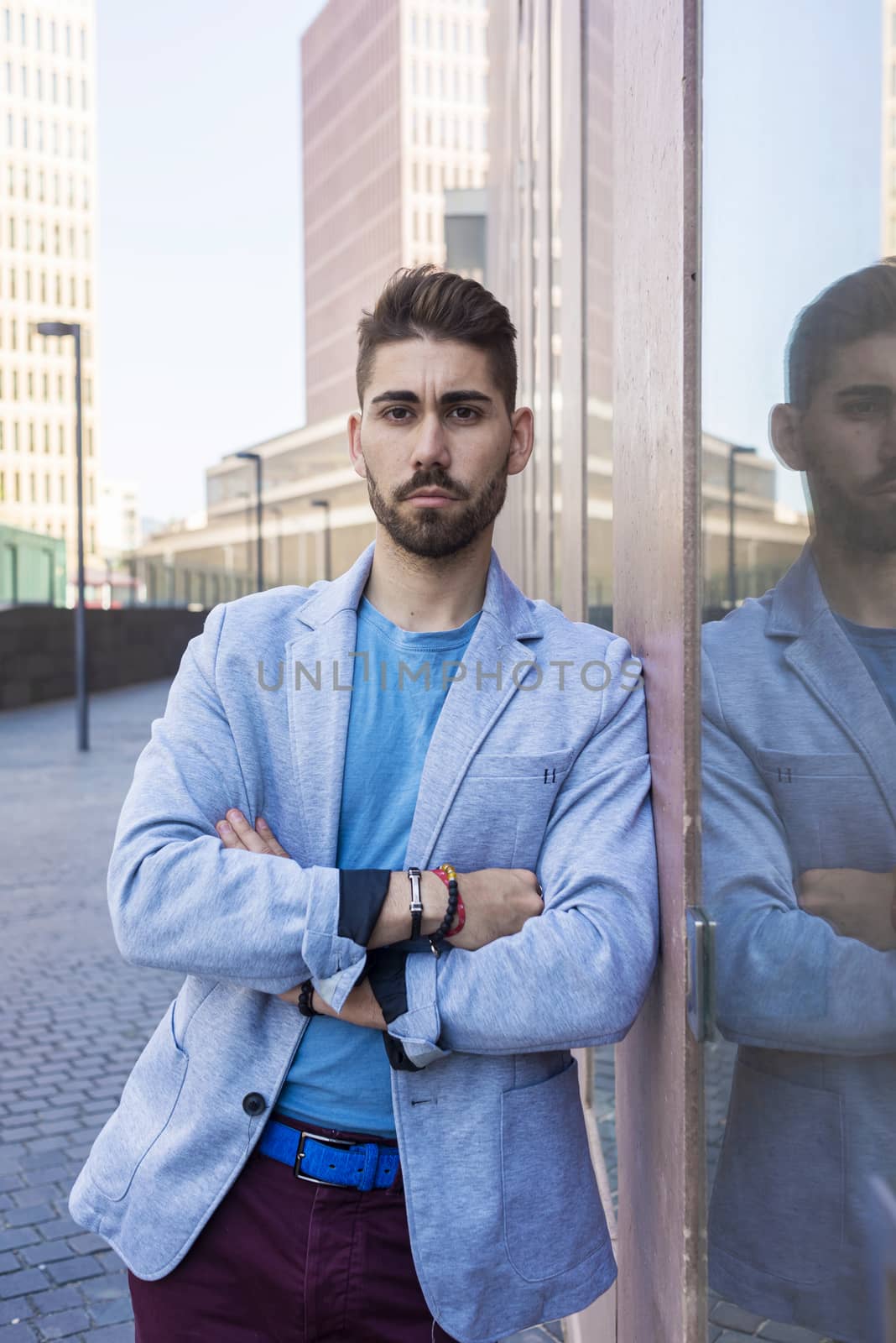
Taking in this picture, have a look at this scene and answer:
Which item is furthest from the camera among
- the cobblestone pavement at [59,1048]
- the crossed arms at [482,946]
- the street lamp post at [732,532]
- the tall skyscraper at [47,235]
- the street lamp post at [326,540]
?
the tall skyscraper at [47,235]

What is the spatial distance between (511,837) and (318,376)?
121111mm

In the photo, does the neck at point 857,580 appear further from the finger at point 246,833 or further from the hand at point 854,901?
the finger at point 246,833

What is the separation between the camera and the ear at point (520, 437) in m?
2.16

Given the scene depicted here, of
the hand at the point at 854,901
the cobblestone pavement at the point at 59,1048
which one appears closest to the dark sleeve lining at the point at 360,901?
the hand at the point at 854,901

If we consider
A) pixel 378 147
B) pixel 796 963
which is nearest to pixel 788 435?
pixel 796 963

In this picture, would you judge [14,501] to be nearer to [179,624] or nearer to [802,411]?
[179,624]

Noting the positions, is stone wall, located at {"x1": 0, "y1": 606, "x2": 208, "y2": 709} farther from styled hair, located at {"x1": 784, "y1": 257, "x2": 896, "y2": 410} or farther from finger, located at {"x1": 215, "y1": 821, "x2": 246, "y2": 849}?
styled hair, located at {"x1": 784, "y1": 257, "x2": 896, "y2": 410}

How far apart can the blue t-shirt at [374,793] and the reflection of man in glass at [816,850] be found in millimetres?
541

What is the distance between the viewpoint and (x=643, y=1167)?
1.98 meters

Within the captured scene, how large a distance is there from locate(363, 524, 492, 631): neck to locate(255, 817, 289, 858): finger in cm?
38

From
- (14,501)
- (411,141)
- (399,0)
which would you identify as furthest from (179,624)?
(399,0)

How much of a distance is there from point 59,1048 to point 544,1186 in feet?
13.9

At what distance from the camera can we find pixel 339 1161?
6.13 feet

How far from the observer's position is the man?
1775 mm
